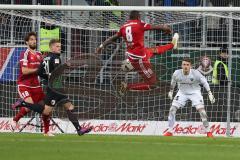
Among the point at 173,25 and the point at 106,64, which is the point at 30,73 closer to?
the point at 106,64

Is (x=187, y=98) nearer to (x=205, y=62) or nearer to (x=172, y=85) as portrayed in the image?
(x=172, y=85)

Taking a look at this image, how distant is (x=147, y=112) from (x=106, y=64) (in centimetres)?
263

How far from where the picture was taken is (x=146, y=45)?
805 inches

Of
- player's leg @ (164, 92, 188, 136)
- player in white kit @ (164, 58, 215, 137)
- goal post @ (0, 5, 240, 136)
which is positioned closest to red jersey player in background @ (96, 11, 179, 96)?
goal post @ (0, 5, 240, 136)

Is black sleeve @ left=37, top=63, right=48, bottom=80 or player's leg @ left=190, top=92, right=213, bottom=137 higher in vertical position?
black sleeve @ left=37, top=63, right=48, bottom=80

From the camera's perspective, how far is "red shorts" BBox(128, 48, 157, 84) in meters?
18.2

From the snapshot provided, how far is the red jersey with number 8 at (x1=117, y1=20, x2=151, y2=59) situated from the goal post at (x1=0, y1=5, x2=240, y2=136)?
273 mm

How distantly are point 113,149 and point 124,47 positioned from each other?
6337 mm

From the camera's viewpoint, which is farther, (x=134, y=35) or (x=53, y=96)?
(x=134, y=35)

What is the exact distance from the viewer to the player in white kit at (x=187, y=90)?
1956cm

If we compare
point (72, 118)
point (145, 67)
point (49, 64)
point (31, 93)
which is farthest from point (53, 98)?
point (145, 67)

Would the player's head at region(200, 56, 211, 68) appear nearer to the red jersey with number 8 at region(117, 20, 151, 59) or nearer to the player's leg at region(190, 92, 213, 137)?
the player's leg at region(190, 92, 213, 137)

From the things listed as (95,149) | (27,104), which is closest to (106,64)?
(27,104)

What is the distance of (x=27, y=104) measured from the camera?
18344 millimetres
